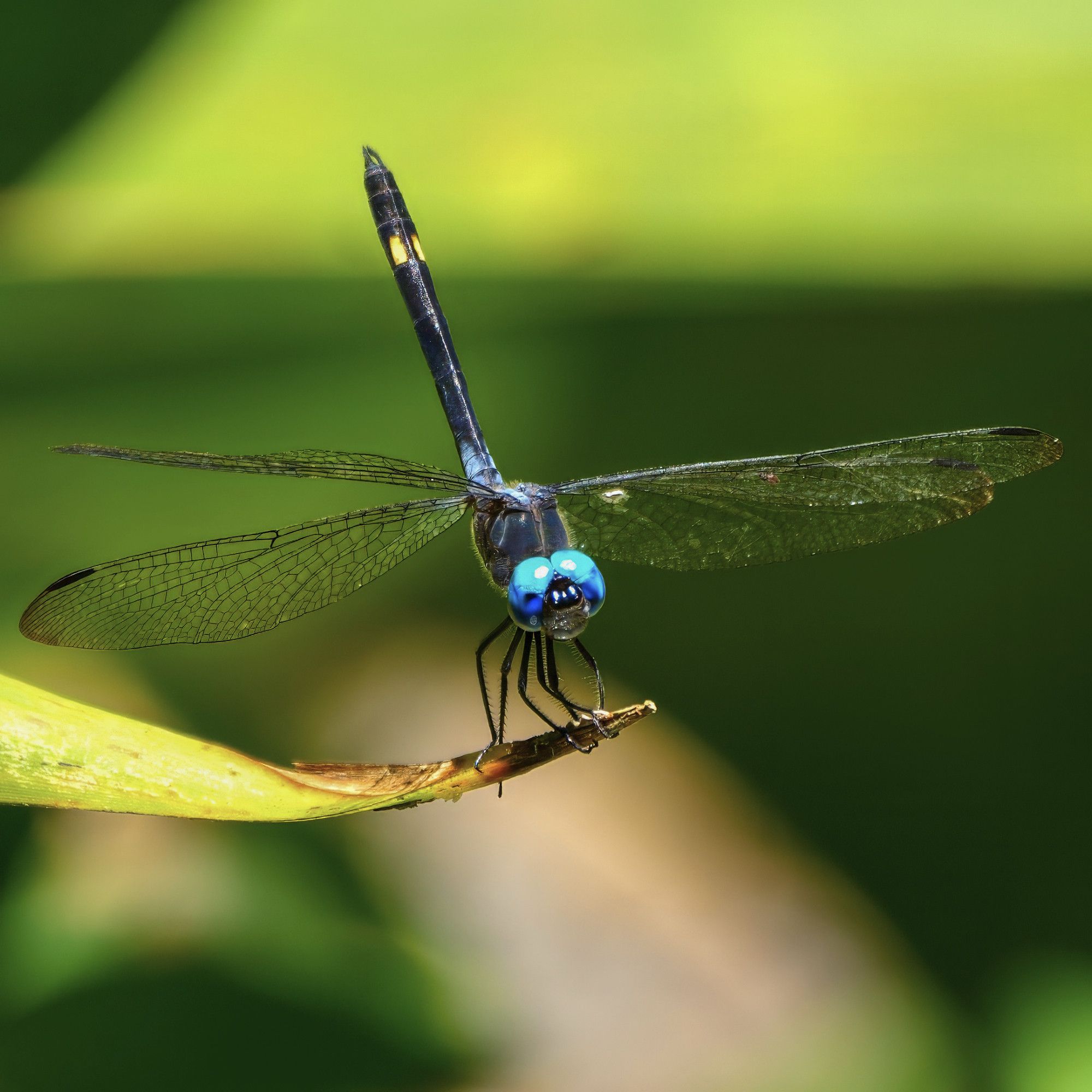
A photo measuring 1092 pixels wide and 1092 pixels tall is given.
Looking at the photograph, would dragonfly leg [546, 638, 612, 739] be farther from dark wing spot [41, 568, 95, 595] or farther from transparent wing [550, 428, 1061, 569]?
dark wing spot [41, 568, 95, 595]

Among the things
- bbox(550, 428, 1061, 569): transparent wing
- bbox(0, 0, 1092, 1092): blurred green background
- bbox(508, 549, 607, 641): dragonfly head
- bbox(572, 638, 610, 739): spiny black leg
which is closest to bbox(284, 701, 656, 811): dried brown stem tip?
bbox(572, 638, 610, 739): spiny black leg

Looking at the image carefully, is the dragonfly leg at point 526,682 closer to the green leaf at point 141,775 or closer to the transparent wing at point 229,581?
the transparent wing at point 229,581

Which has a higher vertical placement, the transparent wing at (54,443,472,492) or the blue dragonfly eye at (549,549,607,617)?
the transparent wing at (54,443,472,492)

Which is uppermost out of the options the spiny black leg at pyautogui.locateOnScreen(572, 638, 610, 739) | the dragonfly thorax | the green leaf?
the dragonfly thorax

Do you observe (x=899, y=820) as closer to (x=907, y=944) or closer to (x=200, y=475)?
(x=907, y=944)

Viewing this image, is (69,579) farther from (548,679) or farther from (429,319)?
(429,319)

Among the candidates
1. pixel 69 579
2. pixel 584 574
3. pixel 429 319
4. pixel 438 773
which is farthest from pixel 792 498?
pixel 69 579

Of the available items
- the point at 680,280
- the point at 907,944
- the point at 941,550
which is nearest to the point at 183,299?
the point at 680,280
